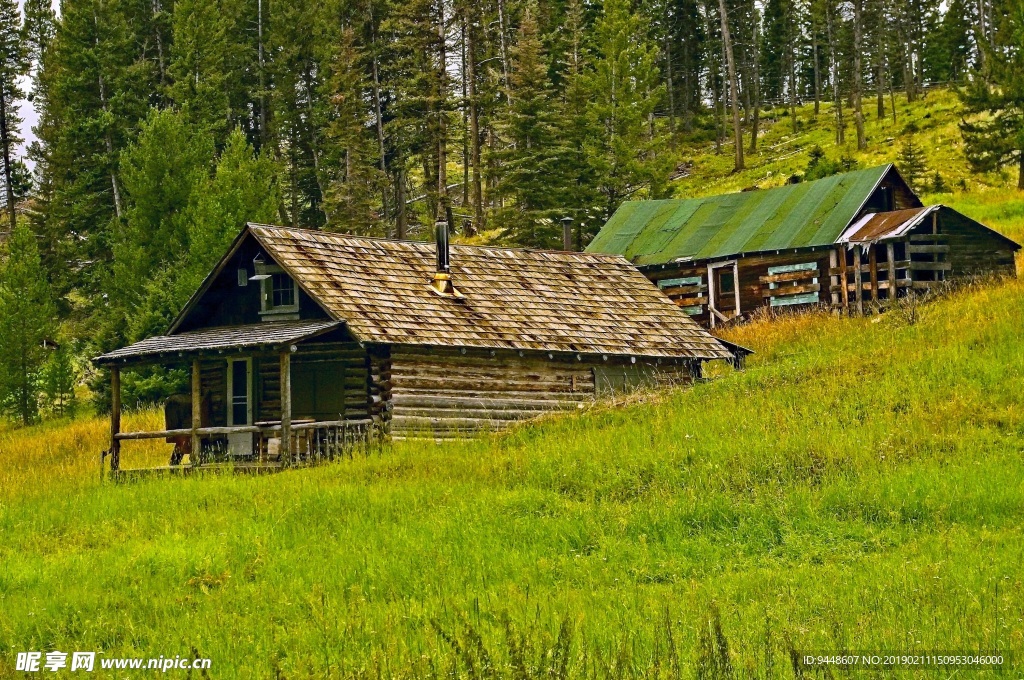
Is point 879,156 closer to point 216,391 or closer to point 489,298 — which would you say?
point 489,298

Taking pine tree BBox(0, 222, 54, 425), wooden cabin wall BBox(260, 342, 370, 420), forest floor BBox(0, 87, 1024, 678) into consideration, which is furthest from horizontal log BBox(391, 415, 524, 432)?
pine tree BBox(0, 222, 54, 425)

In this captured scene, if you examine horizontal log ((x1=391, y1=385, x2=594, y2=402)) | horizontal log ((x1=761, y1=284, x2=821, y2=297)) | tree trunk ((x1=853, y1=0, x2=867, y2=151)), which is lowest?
horizontal log ((x1=391, y1=385, x2=594, y2=402))

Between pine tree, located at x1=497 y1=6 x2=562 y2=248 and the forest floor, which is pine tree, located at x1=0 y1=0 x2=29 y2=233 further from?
the forest floor

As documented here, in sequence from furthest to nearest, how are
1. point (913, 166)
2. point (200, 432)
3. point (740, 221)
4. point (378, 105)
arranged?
point (378, 105), point (913, 166), point (740, 221), point (200, 432)

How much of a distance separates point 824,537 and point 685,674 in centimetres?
657

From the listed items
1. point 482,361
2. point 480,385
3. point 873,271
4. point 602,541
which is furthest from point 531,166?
point 602,541

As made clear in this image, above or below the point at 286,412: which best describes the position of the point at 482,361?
above

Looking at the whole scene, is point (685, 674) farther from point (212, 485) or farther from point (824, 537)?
point (212, 485)

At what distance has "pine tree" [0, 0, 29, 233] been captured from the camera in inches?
2549

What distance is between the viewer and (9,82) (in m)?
66.2

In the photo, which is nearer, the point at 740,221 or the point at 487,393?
the point at 487,393

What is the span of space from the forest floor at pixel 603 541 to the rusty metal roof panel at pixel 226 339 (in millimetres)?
2802

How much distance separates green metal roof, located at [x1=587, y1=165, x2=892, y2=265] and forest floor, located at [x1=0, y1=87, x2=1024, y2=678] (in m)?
12.9

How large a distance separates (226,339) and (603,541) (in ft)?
46.0
